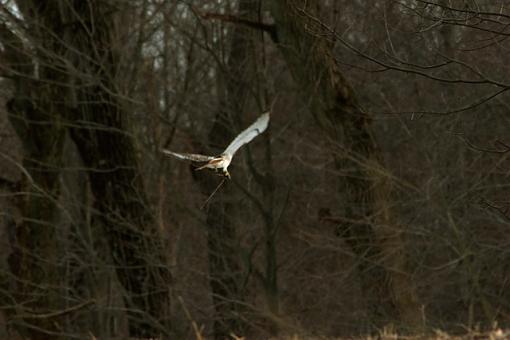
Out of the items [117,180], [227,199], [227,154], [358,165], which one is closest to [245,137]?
[227,154]

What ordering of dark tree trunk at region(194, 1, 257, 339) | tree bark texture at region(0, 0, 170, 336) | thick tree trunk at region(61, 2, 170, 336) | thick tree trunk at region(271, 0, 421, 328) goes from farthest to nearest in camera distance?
dark tree trunk at region(194, 1, 257, 339)
thick tree trunk at region(61, 2, 170, 336)
tree bark texture at region(0, 0, 170, 336)
thick tree trunk at region(271, 0, 421, 328)

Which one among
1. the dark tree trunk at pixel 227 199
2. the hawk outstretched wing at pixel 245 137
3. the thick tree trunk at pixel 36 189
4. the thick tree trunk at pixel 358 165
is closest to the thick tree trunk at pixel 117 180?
the thick tree trunk at pixel 36 189

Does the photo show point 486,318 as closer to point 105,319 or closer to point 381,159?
point 381,159

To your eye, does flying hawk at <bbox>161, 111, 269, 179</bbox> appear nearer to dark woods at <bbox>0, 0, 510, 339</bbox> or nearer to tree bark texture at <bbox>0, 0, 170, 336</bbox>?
dark woods at <bbox>0, 0, 510, 339</bbox>

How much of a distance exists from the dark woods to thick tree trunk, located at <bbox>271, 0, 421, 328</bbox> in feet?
0.10

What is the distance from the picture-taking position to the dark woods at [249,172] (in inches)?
547

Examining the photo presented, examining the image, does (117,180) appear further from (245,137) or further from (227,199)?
(245,137)

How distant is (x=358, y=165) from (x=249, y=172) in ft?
15.1

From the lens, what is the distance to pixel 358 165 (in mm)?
13922

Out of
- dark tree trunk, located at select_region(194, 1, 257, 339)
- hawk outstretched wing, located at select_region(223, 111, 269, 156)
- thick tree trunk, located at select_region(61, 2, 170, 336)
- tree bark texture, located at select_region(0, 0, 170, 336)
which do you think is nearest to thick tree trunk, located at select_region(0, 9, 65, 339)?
tree bark texture, located at select_region(0, 0, 170, 336)

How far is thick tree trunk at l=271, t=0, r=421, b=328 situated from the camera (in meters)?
13.5

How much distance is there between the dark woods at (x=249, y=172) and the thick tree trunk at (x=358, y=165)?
0.10 ft

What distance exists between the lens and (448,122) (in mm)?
15227

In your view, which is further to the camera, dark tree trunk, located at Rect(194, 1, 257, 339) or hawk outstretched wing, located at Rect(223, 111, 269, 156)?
dark tree trunk, located at Rect(194, 1, 257, 339)
